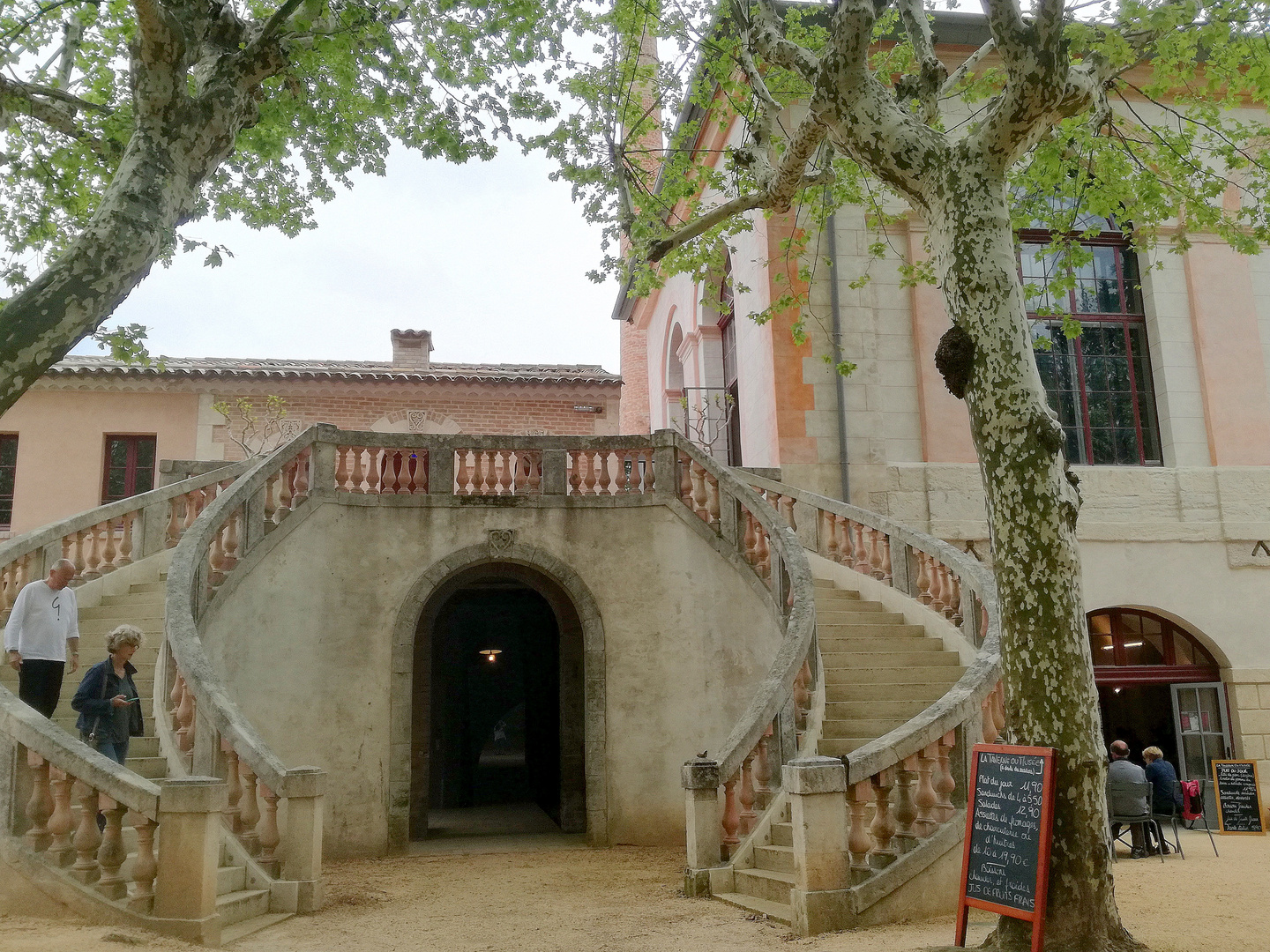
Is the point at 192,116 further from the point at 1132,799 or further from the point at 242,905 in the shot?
the point at 1132,799

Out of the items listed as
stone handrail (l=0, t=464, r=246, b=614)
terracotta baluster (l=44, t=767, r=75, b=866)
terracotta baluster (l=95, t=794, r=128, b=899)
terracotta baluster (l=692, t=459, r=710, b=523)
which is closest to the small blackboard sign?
terracotta baluster (l=692, t=459, r=710, b=523)

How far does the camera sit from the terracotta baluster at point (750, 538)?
11.0 meters

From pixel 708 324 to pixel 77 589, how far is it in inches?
424

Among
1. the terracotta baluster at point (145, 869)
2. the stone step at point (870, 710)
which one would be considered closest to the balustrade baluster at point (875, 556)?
the stone step at point (870, 710)

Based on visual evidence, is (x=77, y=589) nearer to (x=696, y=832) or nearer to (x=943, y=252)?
(x=696, y=832)

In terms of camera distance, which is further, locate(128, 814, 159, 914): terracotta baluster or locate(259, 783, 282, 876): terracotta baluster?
locate(259, 783, 282, 876): terracotta baluster

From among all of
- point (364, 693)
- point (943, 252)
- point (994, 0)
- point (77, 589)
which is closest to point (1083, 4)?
point (994, 0)

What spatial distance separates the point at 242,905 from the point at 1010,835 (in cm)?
458

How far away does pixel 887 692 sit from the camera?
930 cm

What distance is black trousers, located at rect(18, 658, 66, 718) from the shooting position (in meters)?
7.46

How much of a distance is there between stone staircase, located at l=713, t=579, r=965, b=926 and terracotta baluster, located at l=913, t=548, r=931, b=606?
0.94 feet

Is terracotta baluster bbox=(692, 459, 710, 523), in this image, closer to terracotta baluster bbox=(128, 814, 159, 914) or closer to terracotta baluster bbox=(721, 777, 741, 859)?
terracotta baluster bbox=(721, 777, 741, 859)

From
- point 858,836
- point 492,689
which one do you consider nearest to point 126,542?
point 858,836

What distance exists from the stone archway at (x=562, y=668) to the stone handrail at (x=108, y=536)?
8.49 feet
